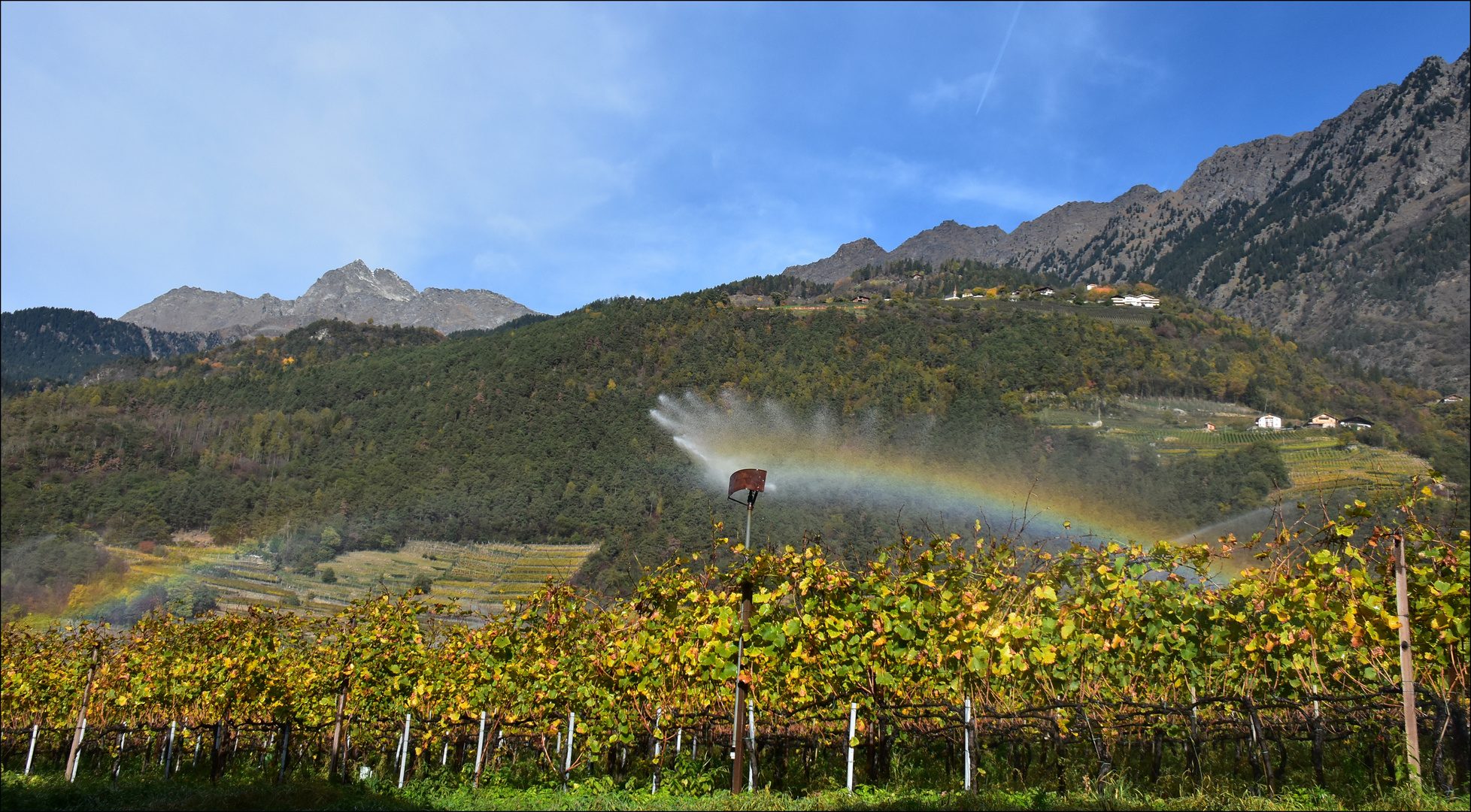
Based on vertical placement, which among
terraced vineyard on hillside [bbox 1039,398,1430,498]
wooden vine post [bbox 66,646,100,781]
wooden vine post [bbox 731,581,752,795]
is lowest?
wooden vine post [bbox 66,646,100,781]

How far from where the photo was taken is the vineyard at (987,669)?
23.1ft

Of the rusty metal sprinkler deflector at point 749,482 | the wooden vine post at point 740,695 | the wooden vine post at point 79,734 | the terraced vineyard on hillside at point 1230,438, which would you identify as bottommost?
the wooden vine post at point 79,734

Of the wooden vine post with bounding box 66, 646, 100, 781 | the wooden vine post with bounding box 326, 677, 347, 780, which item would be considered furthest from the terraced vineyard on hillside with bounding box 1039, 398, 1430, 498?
the wooden vine post with bounding box 66, 646, 100, 781

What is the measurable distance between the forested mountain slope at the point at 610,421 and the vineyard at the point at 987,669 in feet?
214

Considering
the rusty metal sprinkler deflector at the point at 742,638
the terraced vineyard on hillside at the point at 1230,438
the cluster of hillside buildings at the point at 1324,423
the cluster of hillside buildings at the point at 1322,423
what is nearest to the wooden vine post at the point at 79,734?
the rusty metal sprinkler deflector at the point at 742,638

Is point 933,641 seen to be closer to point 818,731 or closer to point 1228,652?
point 818,731

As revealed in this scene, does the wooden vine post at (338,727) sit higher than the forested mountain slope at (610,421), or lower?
lower

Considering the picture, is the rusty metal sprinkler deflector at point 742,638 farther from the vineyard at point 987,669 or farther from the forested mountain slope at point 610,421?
the forested mountain slope at point 610,421

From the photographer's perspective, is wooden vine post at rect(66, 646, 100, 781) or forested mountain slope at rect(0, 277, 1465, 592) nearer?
wooden vine post at rect(66, 646, 100, 781)

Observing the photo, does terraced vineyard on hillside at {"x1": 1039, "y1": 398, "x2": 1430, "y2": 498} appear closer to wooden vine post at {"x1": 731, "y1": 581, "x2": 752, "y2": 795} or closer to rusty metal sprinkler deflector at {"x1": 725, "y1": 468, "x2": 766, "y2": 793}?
rusty metal sprinkler deflector at {"x1": 725, "y1": 468, "x2": 766, "y2": 793}

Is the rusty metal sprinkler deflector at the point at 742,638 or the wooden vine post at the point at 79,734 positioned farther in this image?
the wooden vine post at the point at 79,734

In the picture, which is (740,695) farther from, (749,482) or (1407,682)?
(1407,682)

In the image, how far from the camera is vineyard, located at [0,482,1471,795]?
278 inches

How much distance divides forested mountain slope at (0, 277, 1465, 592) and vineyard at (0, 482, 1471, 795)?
6518 centimetres
